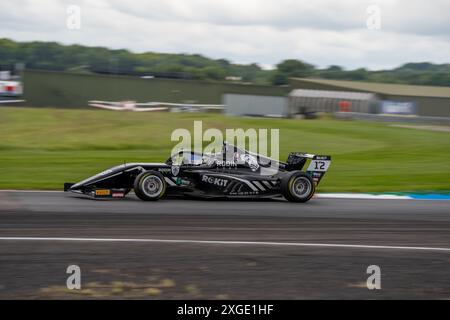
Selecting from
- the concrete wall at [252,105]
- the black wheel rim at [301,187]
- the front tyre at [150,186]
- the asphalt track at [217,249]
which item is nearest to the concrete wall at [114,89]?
the concrete wall at [252,105]

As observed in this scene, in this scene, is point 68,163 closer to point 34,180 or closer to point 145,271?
point 34,180

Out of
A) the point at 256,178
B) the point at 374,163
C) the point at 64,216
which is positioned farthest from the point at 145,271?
the point at 374,163

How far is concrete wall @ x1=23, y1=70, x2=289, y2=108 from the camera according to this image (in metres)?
46.6

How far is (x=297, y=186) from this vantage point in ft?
44.8

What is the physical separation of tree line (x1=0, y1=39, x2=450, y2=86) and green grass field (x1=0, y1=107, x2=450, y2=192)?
22.4 m

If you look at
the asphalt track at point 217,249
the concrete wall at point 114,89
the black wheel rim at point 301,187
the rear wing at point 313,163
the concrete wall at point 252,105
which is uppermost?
the concrete wall at point 114,89

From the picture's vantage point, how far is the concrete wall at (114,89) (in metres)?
46.6

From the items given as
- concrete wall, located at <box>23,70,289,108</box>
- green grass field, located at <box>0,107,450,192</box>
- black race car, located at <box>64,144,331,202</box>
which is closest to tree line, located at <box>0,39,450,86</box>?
concrete wall, located at <box>23,70,289,108</box>

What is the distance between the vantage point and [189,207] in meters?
12.5

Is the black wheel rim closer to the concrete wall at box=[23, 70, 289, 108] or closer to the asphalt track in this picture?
the asphalt track

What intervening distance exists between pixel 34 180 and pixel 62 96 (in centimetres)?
3260

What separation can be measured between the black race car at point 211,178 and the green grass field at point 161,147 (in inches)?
108

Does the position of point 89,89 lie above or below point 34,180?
above

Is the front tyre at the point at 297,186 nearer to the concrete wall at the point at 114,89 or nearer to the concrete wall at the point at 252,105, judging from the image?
the concrete wall at the point at 114,89
